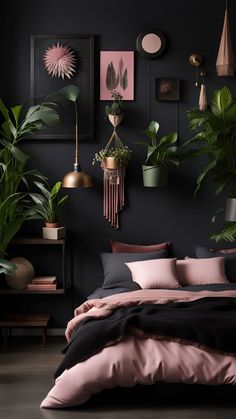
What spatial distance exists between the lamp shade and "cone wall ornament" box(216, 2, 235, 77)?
1625mm

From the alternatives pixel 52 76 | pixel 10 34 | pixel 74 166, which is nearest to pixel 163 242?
pixel 74 166

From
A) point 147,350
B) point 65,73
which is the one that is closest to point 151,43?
point 65,73

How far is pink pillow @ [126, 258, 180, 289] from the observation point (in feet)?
23.7

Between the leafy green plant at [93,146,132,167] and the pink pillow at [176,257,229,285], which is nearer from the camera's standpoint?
the pink pillow at [176,257,229,285]

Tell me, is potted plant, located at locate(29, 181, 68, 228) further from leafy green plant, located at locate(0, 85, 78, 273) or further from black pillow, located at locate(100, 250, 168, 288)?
black pillow, located at locate(100, 250, 168, 288)

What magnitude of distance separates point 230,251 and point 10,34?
2948 mm

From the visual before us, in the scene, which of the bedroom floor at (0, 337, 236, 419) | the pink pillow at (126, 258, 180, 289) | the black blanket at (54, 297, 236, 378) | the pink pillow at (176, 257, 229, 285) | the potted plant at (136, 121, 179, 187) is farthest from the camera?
the potted plant at (136, 121, 179, 187)

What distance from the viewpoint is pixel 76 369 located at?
5.40 metres

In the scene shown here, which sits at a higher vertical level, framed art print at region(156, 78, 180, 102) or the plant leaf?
framed art print at region(156, 78, 180, 102)

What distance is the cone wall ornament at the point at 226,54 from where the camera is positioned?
741cm

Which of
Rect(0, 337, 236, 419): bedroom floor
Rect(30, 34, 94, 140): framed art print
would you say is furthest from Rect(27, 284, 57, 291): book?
Rect(30, 34, 94, 140): framed art print

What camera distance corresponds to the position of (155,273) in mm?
7246

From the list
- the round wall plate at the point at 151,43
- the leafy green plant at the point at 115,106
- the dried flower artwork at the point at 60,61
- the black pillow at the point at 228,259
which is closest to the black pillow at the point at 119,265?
the black pillow at the point at 228,259

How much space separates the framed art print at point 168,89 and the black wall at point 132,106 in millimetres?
61
